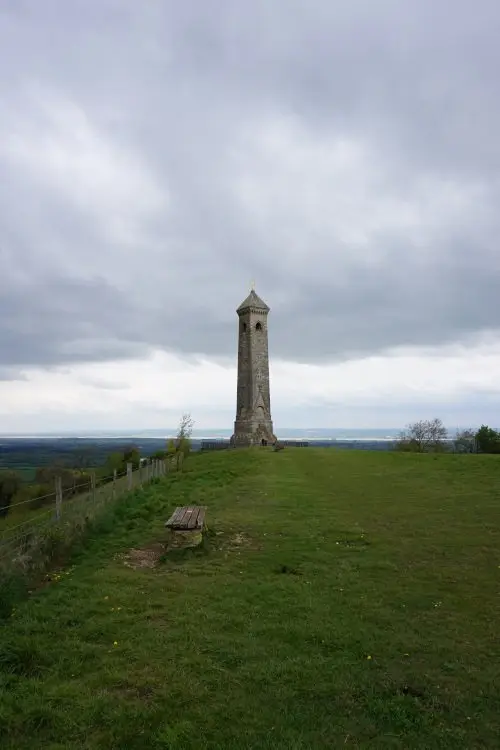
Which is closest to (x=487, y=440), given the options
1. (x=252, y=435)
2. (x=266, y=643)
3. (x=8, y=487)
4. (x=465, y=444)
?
(x=465, y=444)

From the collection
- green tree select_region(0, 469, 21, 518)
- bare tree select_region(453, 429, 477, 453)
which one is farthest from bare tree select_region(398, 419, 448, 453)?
green tree select_region(0, 469, 21, 518)

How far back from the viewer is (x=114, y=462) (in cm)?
4584

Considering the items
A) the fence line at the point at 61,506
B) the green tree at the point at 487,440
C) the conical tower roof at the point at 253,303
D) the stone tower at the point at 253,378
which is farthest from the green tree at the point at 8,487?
the green tree at the point at 487,440

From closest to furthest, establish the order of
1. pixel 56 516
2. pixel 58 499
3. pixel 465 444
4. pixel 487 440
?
pixel 58 499 → pixel 56 516 → pixel 487 440 → pixel 465 444

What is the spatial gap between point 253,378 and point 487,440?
23.9 metres

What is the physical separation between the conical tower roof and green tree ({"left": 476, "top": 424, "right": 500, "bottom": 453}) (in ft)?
84.9

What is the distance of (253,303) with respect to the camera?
5822cm

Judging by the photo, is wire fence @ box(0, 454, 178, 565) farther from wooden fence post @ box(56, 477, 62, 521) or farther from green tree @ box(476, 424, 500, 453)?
green tree @ box(476, 424, 500, 453)

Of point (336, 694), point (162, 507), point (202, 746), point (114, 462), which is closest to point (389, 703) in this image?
point (336, 694)

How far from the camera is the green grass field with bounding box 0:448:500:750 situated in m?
5.12

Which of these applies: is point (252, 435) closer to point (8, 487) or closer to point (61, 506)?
point (8, 487)

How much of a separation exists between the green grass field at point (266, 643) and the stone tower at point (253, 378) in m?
41.6

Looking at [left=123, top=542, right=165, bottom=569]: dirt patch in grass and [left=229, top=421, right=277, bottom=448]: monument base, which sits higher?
[left=229, top=421, right=277, bottom=448]: monument base

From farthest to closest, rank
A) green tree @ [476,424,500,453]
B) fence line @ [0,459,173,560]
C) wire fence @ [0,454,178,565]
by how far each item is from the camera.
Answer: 1. green tree @ [476,424,500,453]
2. fence line @ [0,459,173,560]
3. wire fence @ [0,454,178,565]
